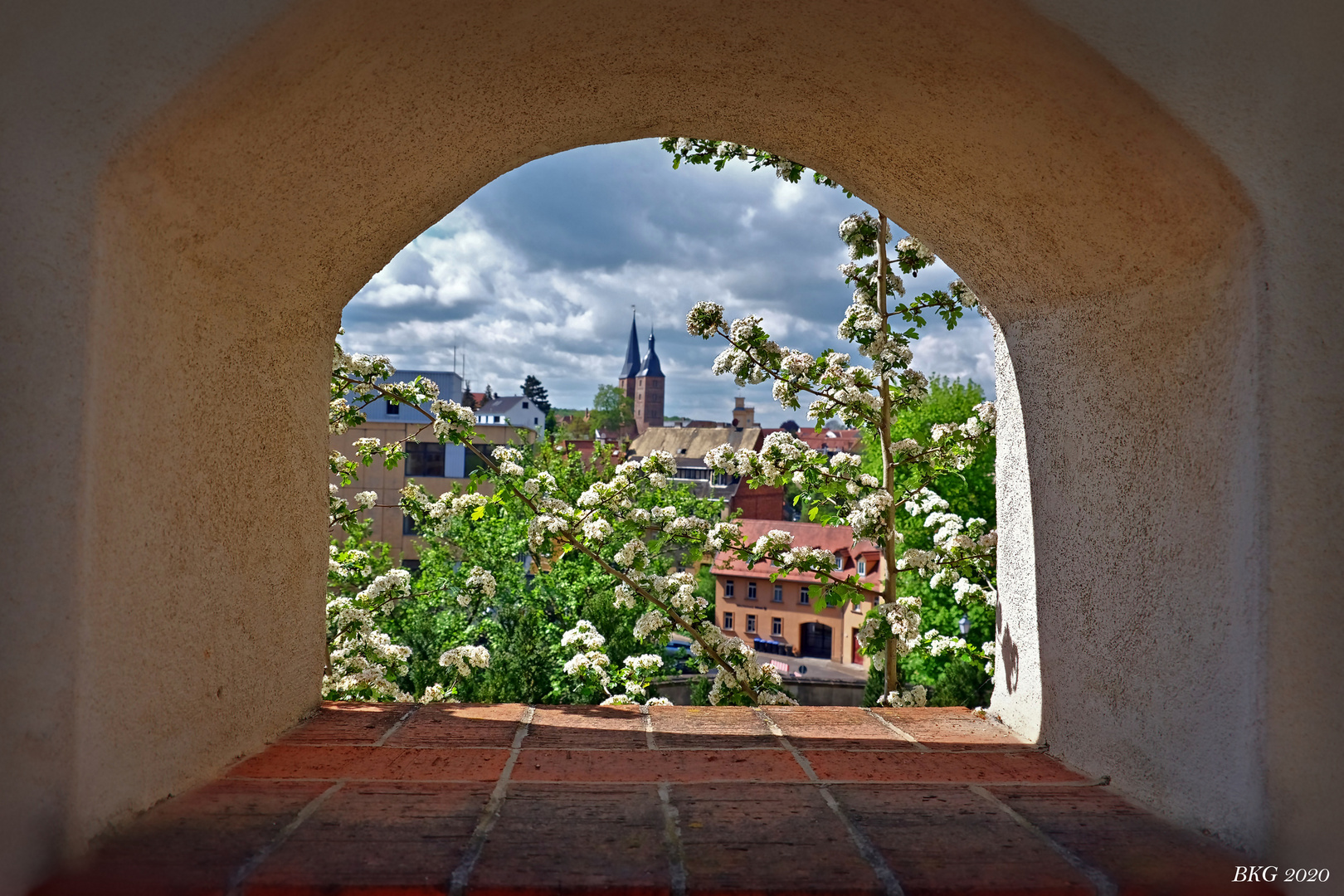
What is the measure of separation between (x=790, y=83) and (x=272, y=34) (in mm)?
1114

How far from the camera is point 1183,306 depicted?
1690 mm

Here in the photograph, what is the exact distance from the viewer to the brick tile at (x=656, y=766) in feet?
6.51

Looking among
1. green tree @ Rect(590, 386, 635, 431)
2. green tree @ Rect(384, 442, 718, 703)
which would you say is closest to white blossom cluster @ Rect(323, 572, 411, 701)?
green tree @ Rect(384, 442, 718, 703)

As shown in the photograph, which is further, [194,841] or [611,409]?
[611,409]

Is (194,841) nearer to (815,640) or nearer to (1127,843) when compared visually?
(1127,843)

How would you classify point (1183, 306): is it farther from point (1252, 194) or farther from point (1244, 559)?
point (1244, 559)

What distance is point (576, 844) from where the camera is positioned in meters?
1.57

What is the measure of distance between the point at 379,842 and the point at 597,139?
182cm

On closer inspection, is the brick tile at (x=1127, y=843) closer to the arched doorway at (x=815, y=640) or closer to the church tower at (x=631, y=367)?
the arched doorway at (x=815, y=640)

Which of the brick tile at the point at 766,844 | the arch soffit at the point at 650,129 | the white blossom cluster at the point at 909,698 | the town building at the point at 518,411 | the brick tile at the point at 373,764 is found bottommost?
the white blossom cluster at the point at 909,698

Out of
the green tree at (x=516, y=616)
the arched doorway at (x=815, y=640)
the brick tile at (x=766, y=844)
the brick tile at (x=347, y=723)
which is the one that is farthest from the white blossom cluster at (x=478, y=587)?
the arched doorway at (x=815, y=640)

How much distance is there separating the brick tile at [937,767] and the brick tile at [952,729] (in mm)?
89

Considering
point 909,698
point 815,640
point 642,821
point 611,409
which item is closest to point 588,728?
point 642,821

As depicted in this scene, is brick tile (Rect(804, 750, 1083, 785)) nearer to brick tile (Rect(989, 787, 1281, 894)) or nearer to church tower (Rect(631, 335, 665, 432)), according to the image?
brick tile (Rect(989, 787, 1281, 894))
